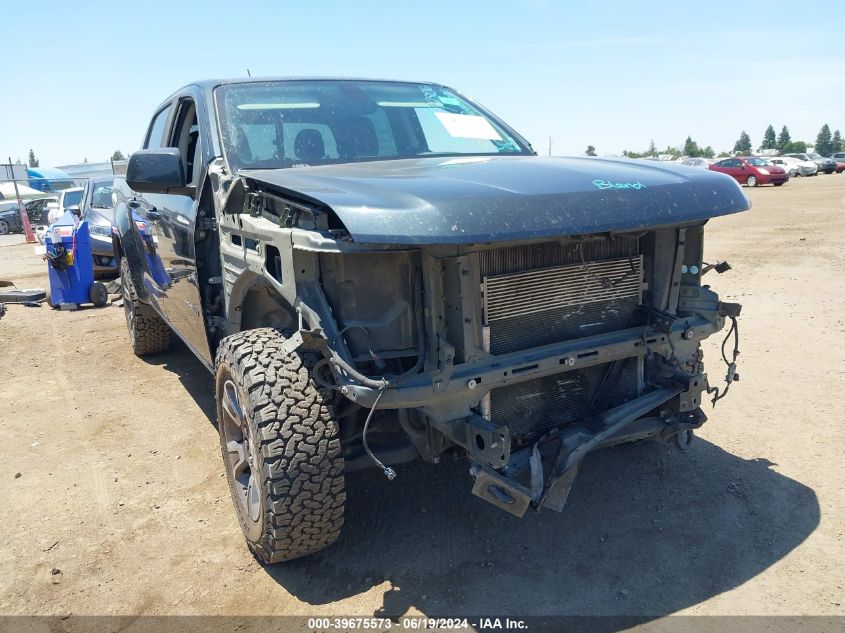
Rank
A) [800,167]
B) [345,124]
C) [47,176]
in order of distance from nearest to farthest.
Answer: [345,124]
[47,176]
[800,167]

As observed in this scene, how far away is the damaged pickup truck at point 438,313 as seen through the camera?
96.2 inches

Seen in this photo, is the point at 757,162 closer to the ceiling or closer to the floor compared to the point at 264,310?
closer to the floor

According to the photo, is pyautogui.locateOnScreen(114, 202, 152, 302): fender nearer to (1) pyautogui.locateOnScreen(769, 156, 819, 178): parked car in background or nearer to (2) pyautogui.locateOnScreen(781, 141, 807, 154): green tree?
(1) pyautogui.locateOnScreen(769, 156, 819, 178): parked car in background

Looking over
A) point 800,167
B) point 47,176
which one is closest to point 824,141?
point 800,167

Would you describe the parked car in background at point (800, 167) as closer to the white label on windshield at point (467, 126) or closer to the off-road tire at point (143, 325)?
the white label on windshield at point (467, 126)

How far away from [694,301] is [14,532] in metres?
3.47

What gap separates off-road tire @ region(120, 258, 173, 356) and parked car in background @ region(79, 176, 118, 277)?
4344 mm

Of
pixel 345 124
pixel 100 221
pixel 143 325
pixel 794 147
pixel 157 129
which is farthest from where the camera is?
pixel 794 147

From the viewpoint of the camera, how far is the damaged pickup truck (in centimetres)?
244

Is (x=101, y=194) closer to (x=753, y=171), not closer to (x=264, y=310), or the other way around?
(x=264, y=310)

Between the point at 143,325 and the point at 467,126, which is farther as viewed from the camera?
the point at 143,325

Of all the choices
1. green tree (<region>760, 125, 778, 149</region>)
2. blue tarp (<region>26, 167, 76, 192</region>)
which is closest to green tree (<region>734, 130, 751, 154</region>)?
green tree (<region>760, 125, 778, 149</region>)

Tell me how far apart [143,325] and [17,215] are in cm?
2165

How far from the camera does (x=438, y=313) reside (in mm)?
2559
